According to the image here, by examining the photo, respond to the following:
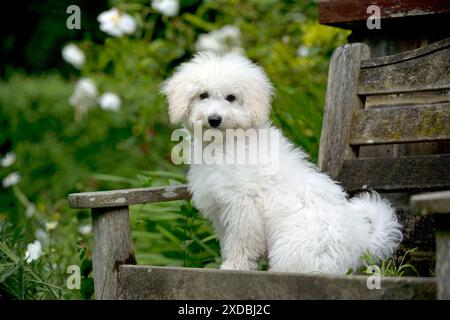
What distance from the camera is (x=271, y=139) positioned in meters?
3.00

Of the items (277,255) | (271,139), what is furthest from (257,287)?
(271,139)

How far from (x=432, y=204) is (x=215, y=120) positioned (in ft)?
3.71

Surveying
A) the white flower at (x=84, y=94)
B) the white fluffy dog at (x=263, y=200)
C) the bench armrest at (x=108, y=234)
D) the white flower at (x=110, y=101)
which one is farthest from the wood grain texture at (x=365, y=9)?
the white flower at (x=84, y=94)

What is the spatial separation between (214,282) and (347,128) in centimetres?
111

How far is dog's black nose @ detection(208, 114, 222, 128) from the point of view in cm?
289

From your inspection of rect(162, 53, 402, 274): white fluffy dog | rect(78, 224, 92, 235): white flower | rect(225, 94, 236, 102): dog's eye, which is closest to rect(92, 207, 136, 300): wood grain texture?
rect(162, 53, 402, 274): white fluffy dog

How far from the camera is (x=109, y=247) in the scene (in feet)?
9.29

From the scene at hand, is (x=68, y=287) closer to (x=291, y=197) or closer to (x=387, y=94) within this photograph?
(x=291, y=197)

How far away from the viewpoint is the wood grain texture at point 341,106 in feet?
10.8

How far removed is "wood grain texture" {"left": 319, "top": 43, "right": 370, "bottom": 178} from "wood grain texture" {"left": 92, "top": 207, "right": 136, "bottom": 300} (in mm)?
927

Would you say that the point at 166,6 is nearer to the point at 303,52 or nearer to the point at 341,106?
the point at 303,52

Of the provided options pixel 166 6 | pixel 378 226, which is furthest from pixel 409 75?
pixel 166 6

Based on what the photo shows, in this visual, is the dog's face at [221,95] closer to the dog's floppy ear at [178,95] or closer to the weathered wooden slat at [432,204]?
the dog's floppy ear at [178,95]

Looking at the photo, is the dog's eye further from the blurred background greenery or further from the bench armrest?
the blurred background greenery
